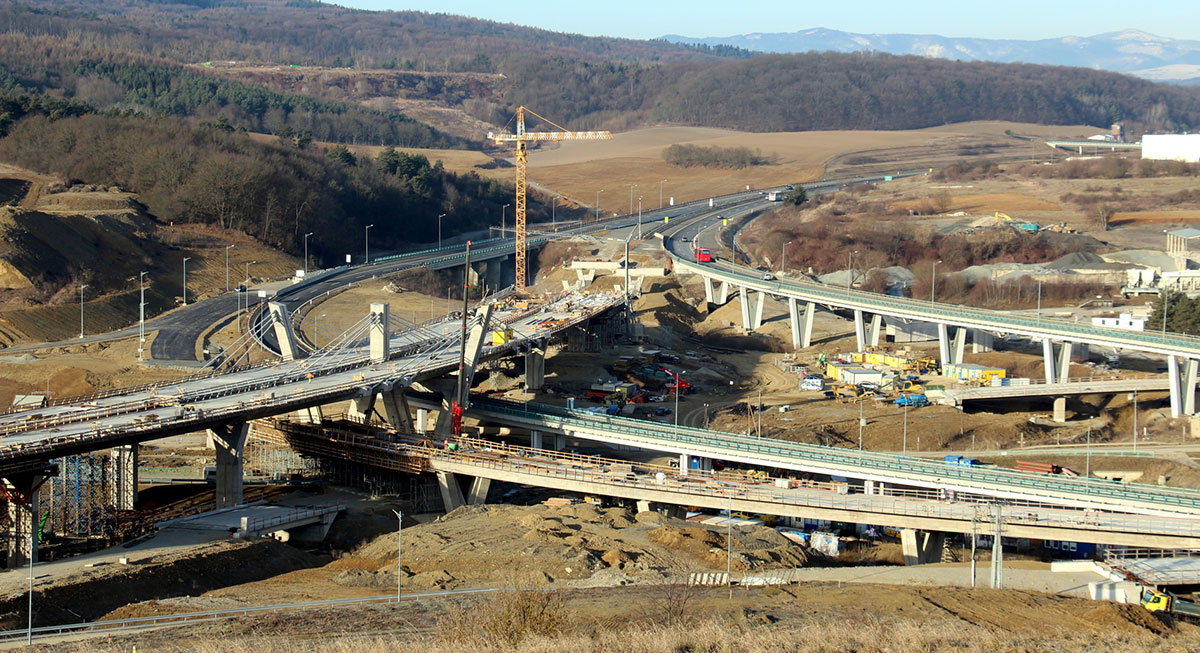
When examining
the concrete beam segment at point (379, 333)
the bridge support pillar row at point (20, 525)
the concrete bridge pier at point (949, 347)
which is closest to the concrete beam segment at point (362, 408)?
the concrete beam segment at point (379, 333)

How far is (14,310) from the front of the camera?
83750mm

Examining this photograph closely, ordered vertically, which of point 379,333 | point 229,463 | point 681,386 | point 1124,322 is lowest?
point 681,386

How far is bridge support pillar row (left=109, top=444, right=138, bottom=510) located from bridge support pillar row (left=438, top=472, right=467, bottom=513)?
1346 cm

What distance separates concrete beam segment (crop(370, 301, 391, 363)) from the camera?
6712 cm

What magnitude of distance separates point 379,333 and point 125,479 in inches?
740

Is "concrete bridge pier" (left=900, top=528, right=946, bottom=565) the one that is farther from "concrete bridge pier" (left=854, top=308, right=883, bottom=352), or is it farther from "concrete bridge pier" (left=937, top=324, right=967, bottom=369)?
"concrete bridge pier" (left=854, top=308, right=883, bottom=352)

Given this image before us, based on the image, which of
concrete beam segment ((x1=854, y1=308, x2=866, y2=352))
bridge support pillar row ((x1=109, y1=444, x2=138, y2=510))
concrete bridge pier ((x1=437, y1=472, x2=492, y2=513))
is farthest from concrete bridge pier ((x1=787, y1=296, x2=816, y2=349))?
bridge support pillar row ((x1=109, y1=444, x2=138, y2=510))

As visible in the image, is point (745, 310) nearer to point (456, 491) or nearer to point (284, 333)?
point (284, 333)

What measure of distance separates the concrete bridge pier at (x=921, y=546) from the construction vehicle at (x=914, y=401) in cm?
2715

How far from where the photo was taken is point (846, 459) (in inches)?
2253

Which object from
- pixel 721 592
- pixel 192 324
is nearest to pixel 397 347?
pixel 192 324

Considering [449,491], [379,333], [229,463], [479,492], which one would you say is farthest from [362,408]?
[229,463]

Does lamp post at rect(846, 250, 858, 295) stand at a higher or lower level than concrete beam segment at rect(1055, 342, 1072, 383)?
higher

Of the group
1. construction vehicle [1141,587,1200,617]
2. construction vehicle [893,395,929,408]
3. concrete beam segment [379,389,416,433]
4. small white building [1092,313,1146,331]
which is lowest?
construction vehicle [893,395,929,408]
